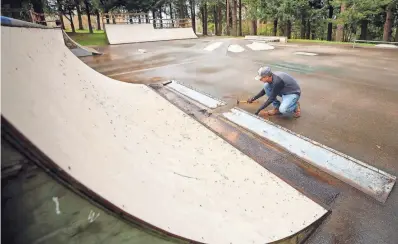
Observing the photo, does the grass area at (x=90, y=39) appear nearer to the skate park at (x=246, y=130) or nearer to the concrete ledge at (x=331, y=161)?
the skate park at (x=246, y=130)

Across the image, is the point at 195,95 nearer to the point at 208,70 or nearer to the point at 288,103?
the point at 288,103

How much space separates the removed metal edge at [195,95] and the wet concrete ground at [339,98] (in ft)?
1.01

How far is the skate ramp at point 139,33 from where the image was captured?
1820 centimetres

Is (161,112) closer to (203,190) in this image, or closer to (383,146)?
(203,190)

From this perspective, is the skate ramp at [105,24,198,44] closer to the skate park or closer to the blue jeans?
the skate park

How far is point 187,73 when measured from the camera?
8133 millimetres

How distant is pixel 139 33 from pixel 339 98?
17.7 meters

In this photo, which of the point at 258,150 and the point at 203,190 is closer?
the point at 203,190

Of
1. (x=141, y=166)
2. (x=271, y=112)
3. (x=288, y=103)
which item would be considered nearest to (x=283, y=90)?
(x=288, y=103)

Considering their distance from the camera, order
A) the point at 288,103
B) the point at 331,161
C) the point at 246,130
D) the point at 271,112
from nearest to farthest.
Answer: the point at 331,161, the point at 246,130, the point at 288,103, the point at 271,112

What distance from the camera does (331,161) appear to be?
9.75 feet

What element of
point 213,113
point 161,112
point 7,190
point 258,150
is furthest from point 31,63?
point 213,113

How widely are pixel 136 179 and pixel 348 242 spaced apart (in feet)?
5.95

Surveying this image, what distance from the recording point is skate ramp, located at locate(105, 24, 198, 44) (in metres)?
18.2
